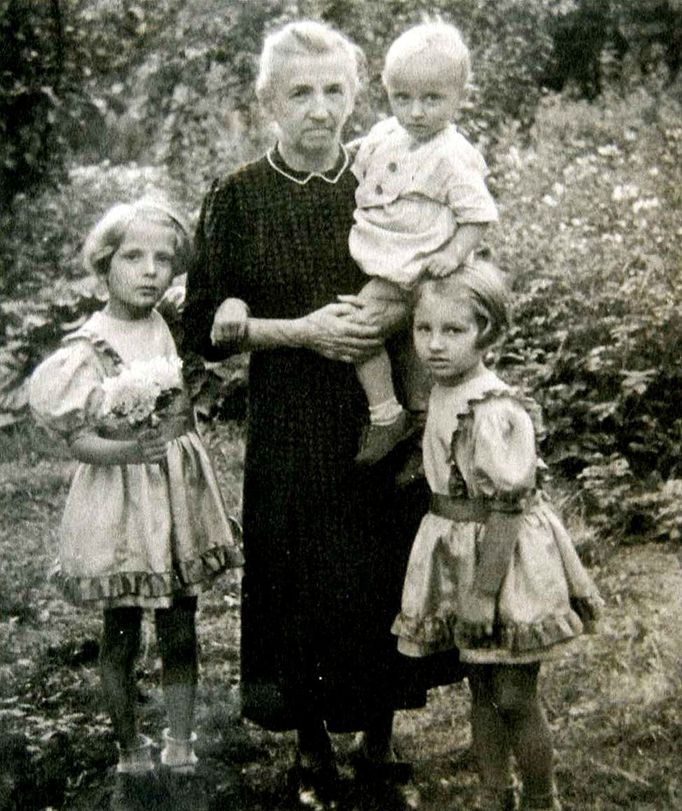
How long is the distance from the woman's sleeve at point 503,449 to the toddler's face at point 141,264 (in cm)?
92

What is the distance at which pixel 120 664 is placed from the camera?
10.5 ft

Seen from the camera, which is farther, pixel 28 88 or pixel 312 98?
pixel 28 88

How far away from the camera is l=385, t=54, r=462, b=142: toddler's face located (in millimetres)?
2736

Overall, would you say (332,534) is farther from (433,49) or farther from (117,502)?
(433,49)

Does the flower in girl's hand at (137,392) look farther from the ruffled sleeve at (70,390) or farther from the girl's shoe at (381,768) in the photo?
the girl's shoe at (381,768)

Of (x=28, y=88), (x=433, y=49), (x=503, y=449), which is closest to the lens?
(x=503, y=449)

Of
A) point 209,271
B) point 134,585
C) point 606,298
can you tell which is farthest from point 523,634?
point 606,298

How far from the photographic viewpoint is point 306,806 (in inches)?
125

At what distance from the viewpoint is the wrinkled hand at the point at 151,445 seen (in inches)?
119

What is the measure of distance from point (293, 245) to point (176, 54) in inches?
107

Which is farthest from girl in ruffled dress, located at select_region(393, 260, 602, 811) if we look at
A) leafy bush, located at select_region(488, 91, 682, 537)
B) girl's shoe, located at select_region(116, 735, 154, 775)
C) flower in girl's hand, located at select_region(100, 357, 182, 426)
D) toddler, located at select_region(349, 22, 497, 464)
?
leafy bush, located at select_region(488, 91, 682, 537)

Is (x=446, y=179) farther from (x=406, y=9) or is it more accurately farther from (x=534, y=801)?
(x=406, y=9)

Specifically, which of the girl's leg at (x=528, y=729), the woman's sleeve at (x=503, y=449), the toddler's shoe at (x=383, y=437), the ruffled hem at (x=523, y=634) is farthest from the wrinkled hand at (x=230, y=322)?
the girl's leg at (x=528, y=729)

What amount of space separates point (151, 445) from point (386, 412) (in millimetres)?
601
